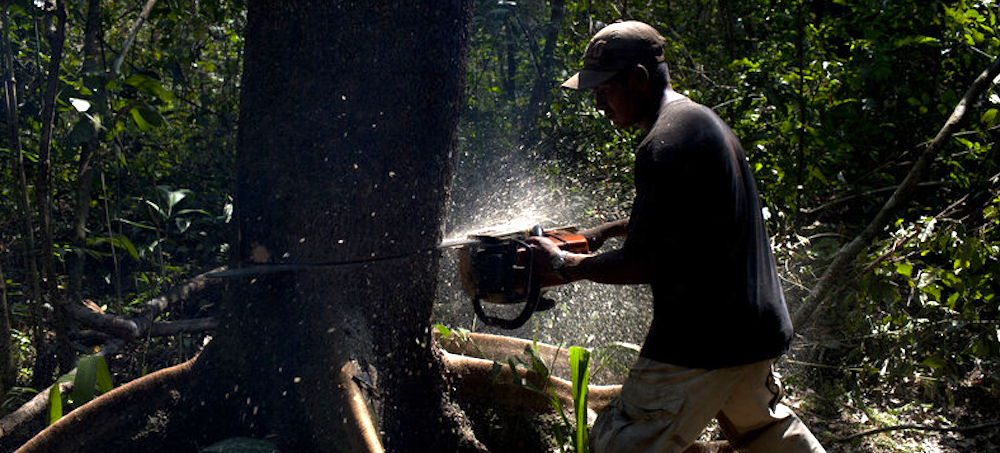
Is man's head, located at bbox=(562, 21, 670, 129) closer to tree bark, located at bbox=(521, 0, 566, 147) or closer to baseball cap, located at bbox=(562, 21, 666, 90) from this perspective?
baseball cap, located at bbox=(562, 21, 666, 90)

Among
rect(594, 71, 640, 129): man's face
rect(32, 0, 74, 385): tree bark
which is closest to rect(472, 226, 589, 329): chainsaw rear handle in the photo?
rect(594, 71, 640, 129): man's face

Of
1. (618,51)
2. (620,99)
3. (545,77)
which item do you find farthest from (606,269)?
(545,77)

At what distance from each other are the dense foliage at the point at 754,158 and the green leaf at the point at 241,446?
132 cm

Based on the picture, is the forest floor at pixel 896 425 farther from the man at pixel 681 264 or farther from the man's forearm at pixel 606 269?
the man's forearm at pixel 606 269

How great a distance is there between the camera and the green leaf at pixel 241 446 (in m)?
2.27

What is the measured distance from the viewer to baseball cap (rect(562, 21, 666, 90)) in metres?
2.04

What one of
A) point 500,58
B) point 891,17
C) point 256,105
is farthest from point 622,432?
point 500,58

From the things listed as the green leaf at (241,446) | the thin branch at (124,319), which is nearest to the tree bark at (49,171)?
the thin branch at (124,319)

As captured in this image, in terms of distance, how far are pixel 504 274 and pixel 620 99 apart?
625 mm

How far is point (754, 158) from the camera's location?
Answer: 400 cm

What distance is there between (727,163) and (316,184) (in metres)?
1.24

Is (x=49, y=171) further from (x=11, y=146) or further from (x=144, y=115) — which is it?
(x=144, y=115)

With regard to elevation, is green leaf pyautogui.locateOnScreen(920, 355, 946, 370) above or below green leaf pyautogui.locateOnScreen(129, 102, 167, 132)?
below

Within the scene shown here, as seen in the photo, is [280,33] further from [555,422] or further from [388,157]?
[555,422]
